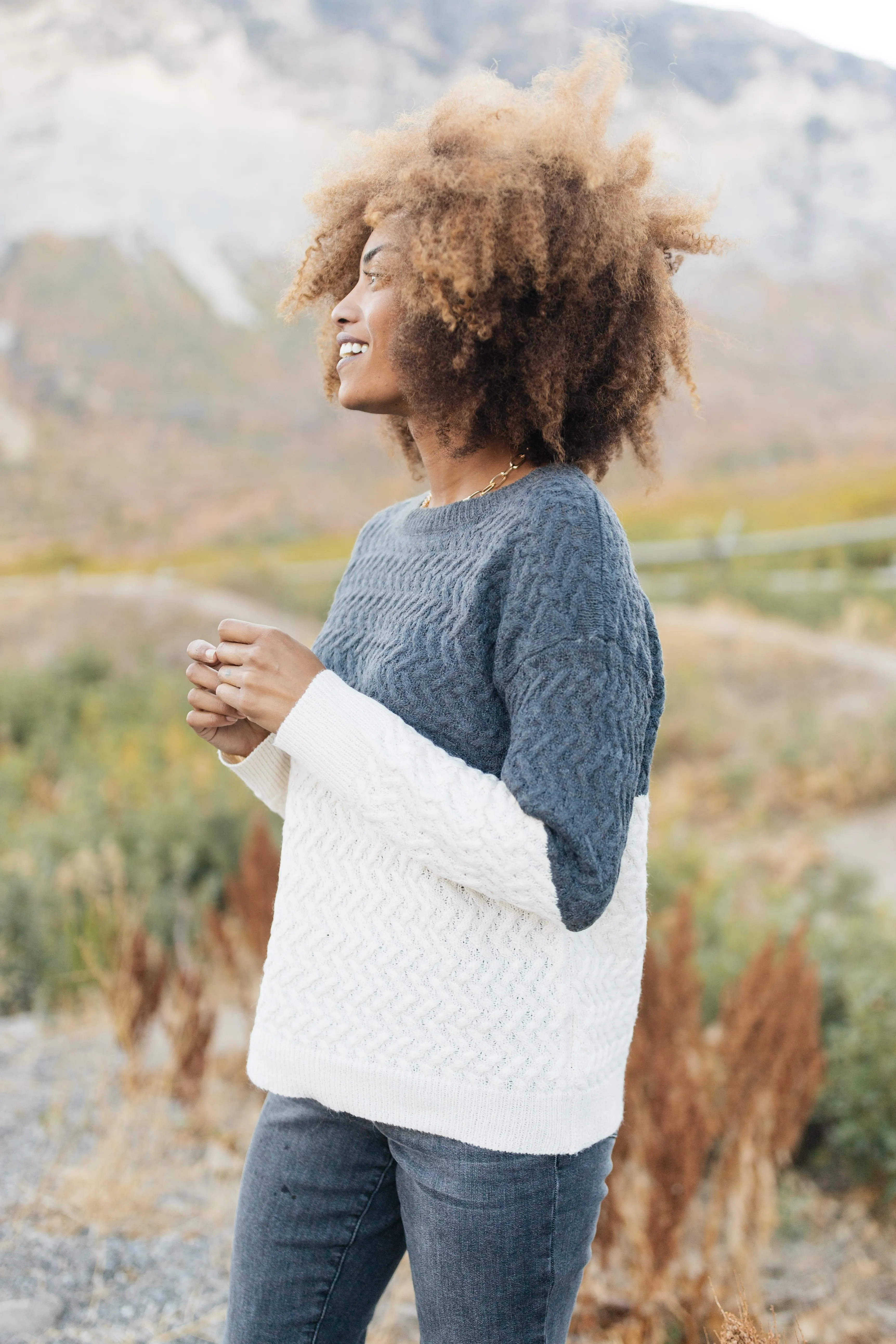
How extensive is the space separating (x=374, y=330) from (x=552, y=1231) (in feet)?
3.46

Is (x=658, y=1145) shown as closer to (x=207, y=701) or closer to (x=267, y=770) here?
(x=267, y=770)

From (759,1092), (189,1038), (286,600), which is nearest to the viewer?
(759,1092)

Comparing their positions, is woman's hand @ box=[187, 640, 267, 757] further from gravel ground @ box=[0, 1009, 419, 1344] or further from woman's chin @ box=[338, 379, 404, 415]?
gravel ground @ box=[0, 1009, 419, 1344]

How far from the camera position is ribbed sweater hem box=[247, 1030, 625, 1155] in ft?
3.90

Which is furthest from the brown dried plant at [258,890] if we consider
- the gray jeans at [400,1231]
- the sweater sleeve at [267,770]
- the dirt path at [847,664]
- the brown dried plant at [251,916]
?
the dirt path at [847,664]

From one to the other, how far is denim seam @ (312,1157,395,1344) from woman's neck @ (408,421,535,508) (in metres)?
0.82

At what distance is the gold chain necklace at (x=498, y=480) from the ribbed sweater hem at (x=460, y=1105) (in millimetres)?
675

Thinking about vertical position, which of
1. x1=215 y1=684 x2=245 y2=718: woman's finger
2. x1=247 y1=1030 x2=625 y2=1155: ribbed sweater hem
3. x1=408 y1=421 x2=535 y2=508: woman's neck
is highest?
x1=408 y1=421 x2=535 y2=508: woman's neck

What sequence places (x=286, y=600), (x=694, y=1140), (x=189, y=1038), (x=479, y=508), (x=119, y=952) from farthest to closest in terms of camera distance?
(x=286, y=600)
(x=119, y=952)
(x=189, y=1038)
(x=694, y=1140)
(x=479, y=508)

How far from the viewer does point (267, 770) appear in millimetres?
1548

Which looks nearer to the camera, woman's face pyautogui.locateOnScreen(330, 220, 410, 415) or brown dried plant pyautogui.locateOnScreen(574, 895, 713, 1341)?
woman's face pyautogui.locateOnScreen(330, 220, 410, 415)

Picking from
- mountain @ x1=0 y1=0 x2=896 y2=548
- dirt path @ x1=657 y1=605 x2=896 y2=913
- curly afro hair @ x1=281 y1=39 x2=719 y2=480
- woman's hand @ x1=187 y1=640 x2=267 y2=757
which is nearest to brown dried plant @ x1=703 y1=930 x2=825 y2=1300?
woman's hand @ x1=187 y1=640 x2=267 y2=757

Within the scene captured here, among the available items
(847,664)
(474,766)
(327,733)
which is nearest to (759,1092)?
(474,766)

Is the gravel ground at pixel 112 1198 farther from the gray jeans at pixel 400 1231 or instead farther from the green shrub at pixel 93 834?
the gray jeans at pixel 400 1231
